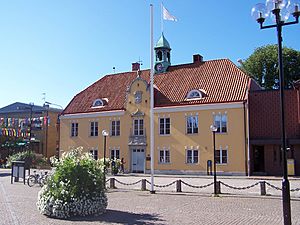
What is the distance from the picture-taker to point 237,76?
35469mm

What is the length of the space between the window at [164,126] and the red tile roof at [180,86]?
160cm

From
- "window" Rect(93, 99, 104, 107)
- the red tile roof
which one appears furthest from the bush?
"window" Rect(93, 99, 104, 107)

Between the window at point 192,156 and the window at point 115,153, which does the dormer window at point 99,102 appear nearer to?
the window at point 115,153

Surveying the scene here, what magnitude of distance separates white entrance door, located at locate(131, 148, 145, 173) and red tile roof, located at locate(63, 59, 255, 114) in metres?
5.11

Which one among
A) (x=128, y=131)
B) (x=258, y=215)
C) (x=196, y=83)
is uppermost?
(x=196, y=83)

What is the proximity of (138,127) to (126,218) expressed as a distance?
2710cm

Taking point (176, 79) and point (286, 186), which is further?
point (176, 79)

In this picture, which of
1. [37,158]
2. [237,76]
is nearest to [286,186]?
[237,76]

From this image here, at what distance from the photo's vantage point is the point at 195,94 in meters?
36.1

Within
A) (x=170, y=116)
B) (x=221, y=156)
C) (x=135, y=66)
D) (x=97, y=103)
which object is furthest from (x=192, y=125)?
(x=135, y=66)

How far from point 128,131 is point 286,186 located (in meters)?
30.9

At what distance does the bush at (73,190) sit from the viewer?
1202 cm

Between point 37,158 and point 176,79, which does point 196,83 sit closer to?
point 176,79

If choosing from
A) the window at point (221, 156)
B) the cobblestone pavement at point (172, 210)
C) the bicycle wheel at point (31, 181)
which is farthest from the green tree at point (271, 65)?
the bicycle wheel at point (31, 181)
